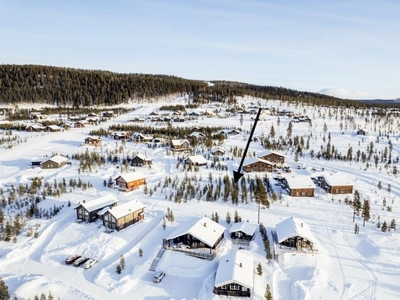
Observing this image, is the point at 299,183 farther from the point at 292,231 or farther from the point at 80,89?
the point at 80,89

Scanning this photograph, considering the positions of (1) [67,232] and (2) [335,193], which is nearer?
(1) [67,232]

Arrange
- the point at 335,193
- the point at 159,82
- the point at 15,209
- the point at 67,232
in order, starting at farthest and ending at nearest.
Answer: the point at 159,82
the point at 335,193
the point at 15,209
the point at 67,232

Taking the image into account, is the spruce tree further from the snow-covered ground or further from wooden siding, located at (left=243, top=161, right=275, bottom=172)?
wooden siding, located at (left=243, top=161, right=275, bottom=172)

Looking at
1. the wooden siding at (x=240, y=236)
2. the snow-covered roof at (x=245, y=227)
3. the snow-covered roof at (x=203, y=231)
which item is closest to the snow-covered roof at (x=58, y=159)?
the snow-covered roof at (x=203, y=231)

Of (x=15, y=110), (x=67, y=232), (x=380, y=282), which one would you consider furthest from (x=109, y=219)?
(x=15, y=110)

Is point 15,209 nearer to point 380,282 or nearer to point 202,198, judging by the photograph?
point 202,198

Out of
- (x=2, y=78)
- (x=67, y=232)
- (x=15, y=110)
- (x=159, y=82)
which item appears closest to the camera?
(x=67, y=232)
